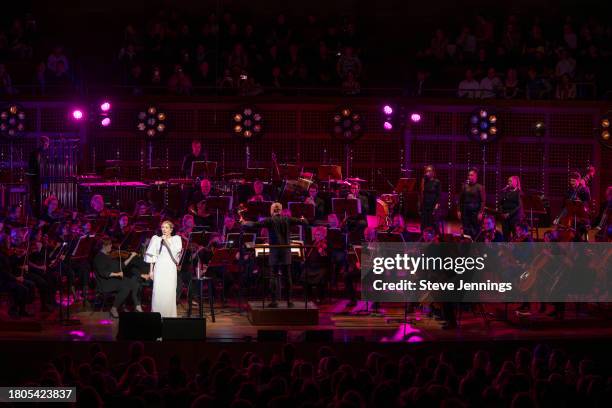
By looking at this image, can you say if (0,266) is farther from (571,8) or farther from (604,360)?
(571,8)

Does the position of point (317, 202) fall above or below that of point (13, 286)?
above

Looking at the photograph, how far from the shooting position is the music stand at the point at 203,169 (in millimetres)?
20219

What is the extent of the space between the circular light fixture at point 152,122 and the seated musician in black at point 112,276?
723 cm

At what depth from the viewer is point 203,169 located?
20.2 metres

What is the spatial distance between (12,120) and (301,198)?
7.99 m

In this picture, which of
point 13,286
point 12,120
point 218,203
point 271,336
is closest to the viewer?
point 271,336

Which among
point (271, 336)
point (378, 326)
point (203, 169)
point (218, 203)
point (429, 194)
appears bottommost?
point (378, 326)

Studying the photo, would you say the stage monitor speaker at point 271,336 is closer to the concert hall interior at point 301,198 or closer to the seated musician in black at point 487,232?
the concert hall interior at point 301,198

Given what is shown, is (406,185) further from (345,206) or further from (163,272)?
(163,272)

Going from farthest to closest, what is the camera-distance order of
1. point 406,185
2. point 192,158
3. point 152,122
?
1. point 152,122
2. point 192,158
3. point 406,185

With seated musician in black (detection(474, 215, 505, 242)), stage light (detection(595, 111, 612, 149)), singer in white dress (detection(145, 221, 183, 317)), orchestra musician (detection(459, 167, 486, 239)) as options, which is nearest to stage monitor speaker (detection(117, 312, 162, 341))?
singer in white dress (detection(145, 221, 183, 317))

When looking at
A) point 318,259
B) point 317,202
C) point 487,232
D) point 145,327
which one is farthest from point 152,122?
point 145,327

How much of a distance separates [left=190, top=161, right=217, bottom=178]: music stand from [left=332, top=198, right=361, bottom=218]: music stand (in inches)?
162

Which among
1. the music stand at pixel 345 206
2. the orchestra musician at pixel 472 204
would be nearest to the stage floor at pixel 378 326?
the music stand at pixel 345 206
